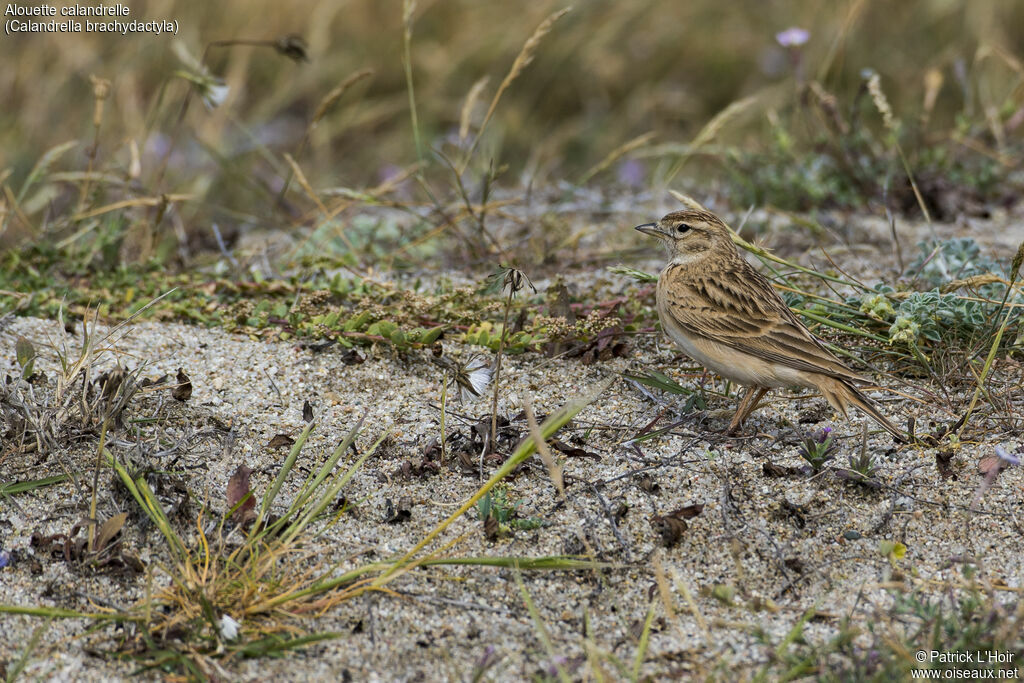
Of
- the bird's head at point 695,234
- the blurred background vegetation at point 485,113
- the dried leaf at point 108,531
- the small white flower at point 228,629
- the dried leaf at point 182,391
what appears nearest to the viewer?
the small white flower at point 228,629

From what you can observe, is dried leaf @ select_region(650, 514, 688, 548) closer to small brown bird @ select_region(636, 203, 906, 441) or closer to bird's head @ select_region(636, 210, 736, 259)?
small brown bird @ select_region(636, 203, 906, 441)

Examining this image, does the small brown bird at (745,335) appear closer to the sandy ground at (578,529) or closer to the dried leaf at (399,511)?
the sandy ground at (578,529)

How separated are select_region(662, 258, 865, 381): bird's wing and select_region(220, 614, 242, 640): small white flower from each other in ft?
6.85

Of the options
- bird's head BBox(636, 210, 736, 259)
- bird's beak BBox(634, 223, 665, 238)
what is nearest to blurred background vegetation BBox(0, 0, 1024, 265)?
bird's beak BBox(634, 223, 665, 238)

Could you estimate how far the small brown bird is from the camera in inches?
148

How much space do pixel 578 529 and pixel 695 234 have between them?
1.91 metres

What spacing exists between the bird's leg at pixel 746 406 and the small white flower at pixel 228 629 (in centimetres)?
193

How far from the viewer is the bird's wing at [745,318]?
3807 mm

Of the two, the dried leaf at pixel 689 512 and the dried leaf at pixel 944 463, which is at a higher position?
the dried leaf at pixel 689 512

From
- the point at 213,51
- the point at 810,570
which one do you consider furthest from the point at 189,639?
the point at 213,51

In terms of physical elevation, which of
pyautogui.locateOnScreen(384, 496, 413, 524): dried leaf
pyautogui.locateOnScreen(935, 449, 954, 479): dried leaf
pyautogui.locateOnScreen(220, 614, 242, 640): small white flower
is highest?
pyautogui.locateOnScreen(220, 614, 242, 640): small white flower

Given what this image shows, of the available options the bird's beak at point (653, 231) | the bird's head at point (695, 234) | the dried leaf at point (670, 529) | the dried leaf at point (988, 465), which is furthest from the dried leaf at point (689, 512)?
the bird's beak at point (653, 231)

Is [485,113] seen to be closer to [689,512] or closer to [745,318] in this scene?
[745,318]

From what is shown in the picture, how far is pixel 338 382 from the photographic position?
427 cm
